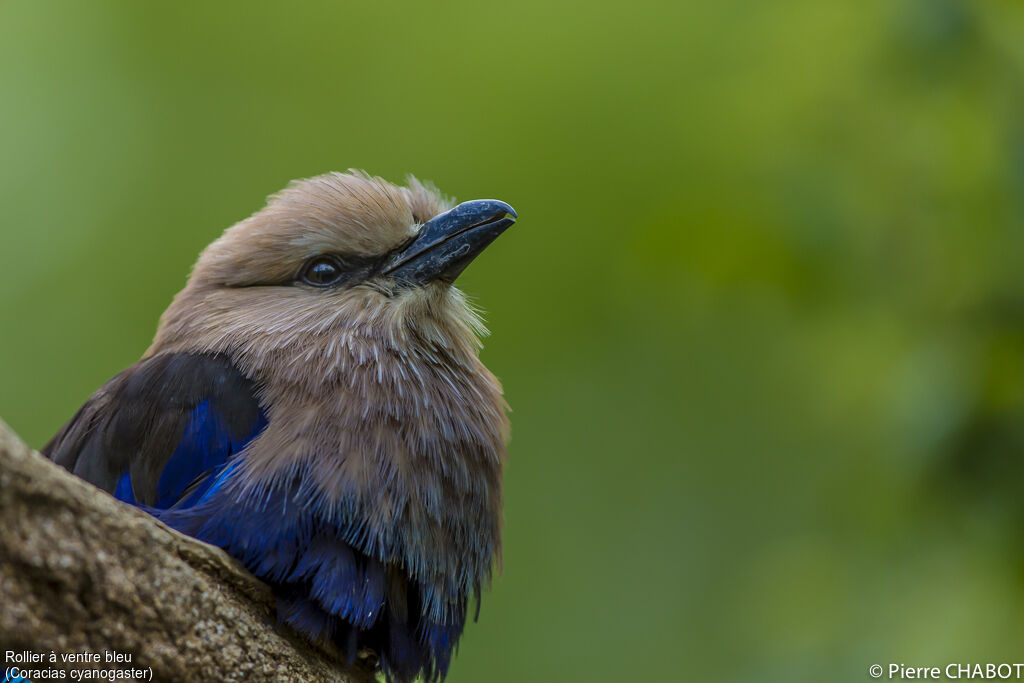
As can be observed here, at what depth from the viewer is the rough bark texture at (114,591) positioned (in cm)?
268

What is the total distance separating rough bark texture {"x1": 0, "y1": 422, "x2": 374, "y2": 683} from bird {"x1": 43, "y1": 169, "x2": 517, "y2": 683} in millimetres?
221

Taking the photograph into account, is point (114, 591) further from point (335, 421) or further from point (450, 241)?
point (450, 241)

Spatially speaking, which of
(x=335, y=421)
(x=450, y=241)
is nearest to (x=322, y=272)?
(x=450, y=241)

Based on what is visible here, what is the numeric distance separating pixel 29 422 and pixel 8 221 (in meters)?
1.52

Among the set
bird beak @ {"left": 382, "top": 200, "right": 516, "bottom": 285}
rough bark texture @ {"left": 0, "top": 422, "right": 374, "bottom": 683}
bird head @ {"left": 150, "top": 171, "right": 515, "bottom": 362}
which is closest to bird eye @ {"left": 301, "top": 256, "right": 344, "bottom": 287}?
bird head @ {"left": 150, "top": 171, "right": 515, "bottom": 362}

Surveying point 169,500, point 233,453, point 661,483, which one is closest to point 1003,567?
point 233,453

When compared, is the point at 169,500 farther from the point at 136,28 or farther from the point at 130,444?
the point at 136,28

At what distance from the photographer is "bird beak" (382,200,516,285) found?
4.49 m

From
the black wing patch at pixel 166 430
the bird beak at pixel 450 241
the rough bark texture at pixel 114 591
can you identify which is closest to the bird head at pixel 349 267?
the bird beak at pixel 450 241

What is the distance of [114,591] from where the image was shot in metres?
2.88

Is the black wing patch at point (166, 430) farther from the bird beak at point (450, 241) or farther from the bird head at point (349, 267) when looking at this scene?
the bird beak at point (450, 241)

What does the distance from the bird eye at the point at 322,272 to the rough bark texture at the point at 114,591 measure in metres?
1.49

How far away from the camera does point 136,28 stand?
327 inches

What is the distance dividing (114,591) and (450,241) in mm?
2121
